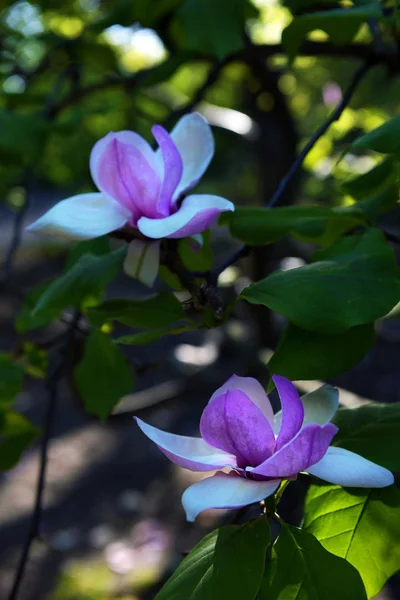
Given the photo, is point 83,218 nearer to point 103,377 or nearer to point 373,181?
point 373,181

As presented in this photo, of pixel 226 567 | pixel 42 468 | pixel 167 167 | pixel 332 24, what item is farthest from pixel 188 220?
pixel 42 468

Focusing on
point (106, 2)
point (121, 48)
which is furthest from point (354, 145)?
point (121, 48)

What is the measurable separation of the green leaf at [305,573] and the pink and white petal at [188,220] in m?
0.26

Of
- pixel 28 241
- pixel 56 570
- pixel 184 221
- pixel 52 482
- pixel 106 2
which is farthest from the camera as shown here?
pixel 28 241

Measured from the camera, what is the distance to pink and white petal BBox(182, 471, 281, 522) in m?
0.49

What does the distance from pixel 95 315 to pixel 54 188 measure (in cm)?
1078

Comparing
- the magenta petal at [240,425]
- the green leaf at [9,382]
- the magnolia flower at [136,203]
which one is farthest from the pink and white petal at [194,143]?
the green leaf at [9,382]

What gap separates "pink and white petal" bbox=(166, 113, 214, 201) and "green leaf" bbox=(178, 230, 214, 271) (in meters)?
0.08

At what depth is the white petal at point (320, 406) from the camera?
581mm

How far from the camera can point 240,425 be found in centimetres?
53

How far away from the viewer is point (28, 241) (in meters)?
8.53

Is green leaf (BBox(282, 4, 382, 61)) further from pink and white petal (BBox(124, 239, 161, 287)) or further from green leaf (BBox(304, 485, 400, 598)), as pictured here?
green leaf (BBox(304, 485, 400, 598))

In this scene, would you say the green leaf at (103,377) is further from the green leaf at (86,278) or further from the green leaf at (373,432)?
the green leaf at (373,432)

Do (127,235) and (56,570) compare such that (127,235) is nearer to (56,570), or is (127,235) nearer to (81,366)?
(81,366)
